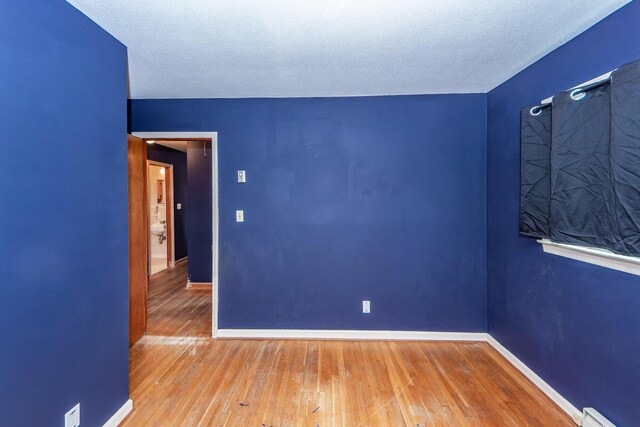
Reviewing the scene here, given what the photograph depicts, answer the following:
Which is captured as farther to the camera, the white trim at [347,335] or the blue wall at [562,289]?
the white trim at [347,335]

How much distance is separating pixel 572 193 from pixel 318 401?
2118mm

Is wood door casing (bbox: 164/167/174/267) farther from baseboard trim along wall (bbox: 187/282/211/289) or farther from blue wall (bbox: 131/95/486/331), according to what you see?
blue wall (bbox: 131/95/486/331)

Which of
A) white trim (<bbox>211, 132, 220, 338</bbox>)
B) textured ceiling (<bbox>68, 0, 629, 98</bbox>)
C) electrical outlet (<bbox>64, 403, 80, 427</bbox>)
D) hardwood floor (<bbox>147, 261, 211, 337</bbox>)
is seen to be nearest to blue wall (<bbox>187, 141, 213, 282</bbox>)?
hardwood floor (<bbox>147, 261, 211, 337</bbox>)

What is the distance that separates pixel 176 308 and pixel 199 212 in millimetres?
1570

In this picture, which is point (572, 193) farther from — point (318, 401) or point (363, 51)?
point (318, 401)

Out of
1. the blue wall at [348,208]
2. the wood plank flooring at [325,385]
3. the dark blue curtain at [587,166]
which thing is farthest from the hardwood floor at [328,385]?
the dark blue curtain at [587,166]

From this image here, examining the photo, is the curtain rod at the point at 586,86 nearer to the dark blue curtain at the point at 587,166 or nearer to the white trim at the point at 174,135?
the dark blue curtain at the point at 587,166

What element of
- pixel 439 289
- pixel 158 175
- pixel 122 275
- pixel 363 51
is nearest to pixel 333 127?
pixel 363 51

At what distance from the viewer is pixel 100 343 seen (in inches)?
68.0

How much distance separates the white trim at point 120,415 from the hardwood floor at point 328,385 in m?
0.05

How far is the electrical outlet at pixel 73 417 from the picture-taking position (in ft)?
4.87

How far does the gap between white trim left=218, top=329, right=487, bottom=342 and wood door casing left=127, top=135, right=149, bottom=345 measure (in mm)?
835

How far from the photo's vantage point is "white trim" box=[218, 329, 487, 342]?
288 centimetres

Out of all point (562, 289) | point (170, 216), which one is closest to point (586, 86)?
point (562, 289)
